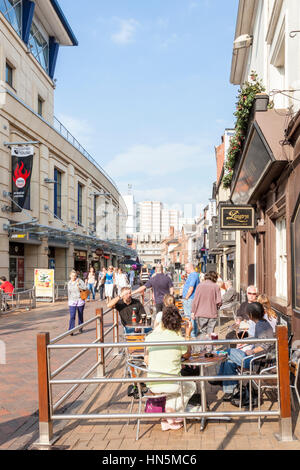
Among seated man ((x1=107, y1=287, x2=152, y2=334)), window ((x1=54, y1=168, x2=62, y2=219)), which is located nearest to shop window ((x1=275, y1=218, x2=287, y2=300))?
seated man ((x1=107, y1=287, x2=152, y2=334))

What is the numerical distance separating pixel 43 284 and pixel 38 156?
863cm

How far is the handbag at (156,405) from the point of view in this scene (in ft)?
15.5

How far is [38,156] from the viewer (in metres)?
24.8

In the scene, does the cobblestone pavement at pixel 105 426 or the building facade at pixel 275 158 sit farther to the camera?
the building facade at pixel 275 158

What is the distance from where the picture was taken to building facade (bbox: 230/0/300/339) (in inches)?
287

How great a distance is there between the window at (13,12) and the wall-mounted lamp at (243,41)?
12747mm

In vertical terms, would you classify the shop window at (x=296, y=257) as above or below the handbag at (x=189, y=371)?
above

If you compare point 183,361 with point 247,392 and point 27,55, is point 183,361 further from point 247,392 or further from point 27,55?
point 27,55

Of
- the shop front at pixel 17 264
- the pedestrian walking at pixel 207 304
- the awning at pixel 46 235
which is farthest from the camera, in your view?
the shop front at pixel 17 264

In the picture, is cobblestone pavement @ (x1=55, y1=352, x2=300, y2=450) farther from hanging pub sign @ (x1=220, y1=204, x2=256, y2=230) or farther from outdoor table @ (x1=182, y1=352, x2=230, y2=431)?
hanging pub sign @ (x1=220, y1=204, x2=256, y2=230)

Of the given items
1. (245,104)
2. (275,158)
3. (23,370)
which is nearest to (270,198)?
(245,104)

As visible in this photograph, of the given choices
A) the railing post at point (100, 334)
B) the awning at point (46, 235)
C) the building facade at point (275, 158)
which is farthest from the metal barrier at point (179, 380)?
the awning at point (46, 235)

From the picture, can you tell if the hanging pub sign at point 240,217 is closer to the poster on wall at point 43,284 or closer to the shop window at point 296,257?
the shop window at point 296,257
